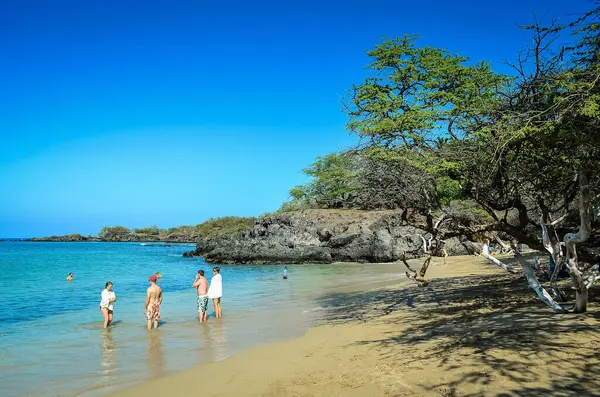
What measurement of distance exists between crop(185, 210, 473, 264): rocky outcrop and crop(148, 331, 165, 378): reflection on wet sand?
2887 cm

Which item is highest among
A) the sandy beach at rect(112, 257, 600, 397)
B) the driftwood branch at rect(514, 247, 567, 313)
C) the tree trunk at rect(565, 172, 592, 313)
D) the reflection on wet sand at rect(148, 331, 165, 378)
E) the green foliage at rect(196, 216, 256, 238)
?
the green foliage at rect(196, 216, 256, 238)

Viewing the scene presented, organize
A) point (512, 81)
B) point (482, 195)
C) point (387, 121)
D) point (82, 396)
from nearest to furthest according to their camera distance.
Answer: point (82, 396) → point (512, 81) → point (482, 195) → point (387, 121)

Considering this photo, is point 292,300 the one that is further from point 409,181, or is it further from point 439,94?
point 439,94

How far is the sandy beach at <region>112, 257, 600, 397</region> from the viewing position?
225 inches

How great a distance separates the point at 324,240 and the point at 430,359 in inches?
1489

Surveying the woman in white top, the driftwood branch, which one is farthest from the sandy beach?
the woman in white top

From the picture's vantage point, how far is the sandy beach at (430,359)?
570cm

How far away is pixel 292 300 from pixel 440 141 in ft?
32.2

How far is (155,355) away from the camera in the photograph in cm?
996

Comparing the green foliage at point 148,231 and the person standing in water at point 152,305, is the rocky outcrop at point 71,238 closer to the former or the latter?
the green foliage at point 148,231

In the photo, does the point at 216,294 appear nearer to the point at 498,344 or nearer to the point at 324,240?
the point at 498,344

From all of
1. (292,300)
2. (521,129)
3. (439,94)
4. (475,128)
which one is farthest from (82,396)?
(292,300)

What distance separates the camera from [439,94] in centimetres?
1148

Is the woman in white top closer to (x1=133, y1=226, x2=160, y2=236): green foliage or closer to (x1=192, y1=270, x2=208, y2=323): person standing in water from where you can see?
(x1=192, y1=270, x2=208, y2=323): person standing in water
